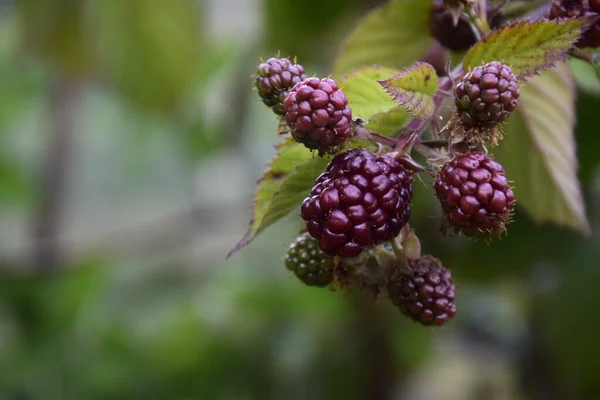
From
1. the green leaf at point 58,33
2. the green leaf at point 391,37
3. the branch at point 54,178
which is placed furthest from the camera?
the branch at point 54,178

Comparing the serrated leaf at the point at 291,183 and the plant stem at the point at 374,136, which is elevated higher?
the plant stem at the point at 374,136

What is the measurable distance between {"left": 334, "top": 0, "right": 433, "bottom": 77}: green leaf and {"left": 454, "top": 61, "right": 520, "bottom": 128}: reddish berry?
23 cm

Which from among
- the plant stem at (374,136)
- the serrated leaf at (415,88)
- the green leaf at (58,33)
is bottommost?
the green leaf at (58,33)

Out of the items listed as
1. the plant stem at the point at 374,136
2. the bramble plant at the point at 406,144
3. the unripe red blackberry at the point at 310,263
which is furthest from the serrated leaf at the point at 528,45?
the unripe red blackberry at the point at 310,263

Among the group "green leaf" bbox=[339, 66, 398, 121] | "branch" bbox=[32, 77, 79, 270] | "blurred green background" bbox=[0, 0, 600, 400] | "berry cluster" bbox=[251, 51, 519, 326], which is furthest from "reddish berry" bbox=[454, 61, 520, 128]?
"branch" bbox=[32, 77, 79, 270]

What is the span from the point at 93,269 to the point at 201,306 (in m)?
0.38

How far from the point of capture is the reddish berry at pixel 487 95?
0.54 m

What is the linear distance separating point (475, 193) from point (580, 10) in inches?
8.7

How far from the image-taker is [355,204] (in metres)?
0.56

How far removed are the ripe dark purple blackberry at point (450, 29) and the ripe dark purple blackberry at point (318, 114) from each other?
237 mm

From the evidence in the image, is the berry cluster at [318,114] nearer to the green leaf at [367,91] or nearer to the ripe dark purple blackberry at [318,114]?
the ripe dark purple blackberry at [318,114]

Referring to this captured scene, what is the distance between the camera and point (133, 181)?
3.14 metres

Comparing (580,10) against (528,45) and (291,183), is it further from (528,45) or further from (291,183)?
(291,183)

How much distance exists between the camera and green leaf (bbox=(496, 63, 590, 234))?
2.68 feet
